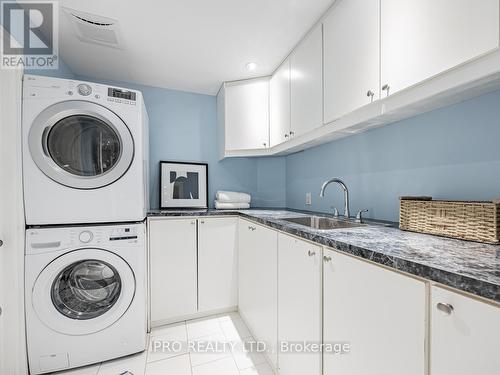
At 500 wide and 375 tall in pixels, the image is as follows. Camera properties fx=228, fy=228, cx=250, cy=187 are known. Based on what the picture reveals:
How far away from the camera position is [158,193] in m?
2.41

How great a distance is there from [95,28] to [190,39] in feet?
2.04

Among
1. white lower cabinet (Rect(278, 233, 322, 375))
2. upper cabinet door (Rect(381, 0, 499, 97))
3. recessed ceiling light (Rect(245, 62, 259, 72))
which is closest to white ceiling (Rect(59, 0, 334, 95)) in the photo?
recessed ceiling light (Rect(245, 62, 259, 72))

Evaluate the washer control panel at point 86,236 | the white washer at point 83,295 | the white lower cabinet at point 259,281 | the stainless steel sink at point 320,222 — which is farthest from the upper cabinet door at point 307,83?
the washer control panel at point 86,236

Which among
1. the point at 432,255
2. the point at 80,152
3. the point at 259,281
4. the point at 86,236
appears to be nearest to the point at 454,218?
the point at 432,255

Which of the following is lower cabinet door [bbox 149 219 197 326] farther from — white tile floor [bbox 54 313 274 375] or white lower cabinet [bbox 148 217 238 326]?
white tile floor [bbox 54 313 274 375]

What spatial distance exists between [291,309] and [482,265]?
2.77 ft

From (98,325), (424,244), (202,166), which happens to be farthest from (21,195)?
(424,244)

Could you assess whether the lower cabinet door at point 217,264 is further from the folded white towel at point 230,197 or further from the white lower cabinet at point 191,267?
the folded white towel at point 230,197

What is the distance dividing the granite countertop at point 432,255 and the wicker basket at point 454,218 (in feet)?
0.14

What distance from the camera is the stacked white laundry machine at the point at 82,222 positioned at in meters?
1.37

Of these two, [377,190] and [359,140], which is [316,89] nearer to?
[359,140]

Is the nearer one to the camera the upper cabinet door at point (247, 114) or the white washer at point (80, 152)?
the white washer at point (80, 152)

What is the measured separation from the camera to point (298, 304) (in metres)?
1.12

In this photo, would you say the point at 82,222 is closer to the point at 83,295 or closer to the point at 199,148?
the point at 83,295
